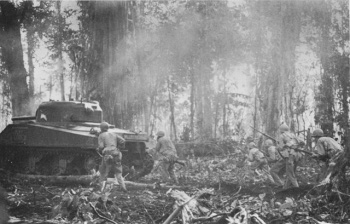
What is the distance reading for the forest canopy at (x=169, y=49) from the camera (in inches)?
443

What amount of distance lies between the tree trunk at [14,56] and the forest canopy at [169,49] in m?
0.03

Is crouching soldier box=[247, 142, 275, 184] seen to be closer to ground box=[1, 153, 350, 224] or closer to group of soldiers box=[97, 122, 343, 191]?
group of soldiers box=[97, 122, 343, 191]

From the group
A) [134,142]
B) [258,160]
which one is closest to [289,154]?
[258,160]

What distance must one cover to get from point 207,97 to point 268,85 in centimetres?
1021

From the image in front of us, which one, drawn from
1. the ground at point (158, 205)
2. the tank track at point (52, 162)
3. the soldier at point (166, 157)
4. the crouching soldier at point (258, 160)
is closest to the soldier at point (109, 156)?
the ground at point (158, 205)

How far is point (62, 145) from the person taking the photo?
9562mm

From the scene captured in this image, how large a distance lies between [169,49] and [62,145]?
534 inches

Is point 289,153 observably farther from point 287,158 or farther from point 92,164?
point 92,164

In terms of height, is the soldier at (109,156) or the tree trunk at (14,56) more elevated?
the tree trunk at (14,56)

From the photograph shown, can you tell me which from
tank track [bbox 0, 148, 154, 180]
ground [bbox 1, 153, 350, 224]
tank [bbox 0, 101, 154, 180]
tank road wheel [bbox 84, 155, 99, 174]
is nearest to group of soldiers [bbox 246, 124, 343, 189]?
ground [bbox 1, 153, 350, 224]

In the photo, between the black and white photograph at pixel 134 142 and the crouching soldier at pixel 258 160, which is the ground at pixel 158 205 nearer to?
the black and white photograph at pixel 134 142

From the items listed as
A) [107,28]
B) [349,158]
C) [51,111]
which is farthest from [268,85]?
[349,158]

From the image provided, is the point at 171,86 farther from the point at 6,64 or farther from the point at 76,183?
Answer: the point at 76,183

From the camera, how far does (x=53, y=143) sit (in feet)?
31.6
